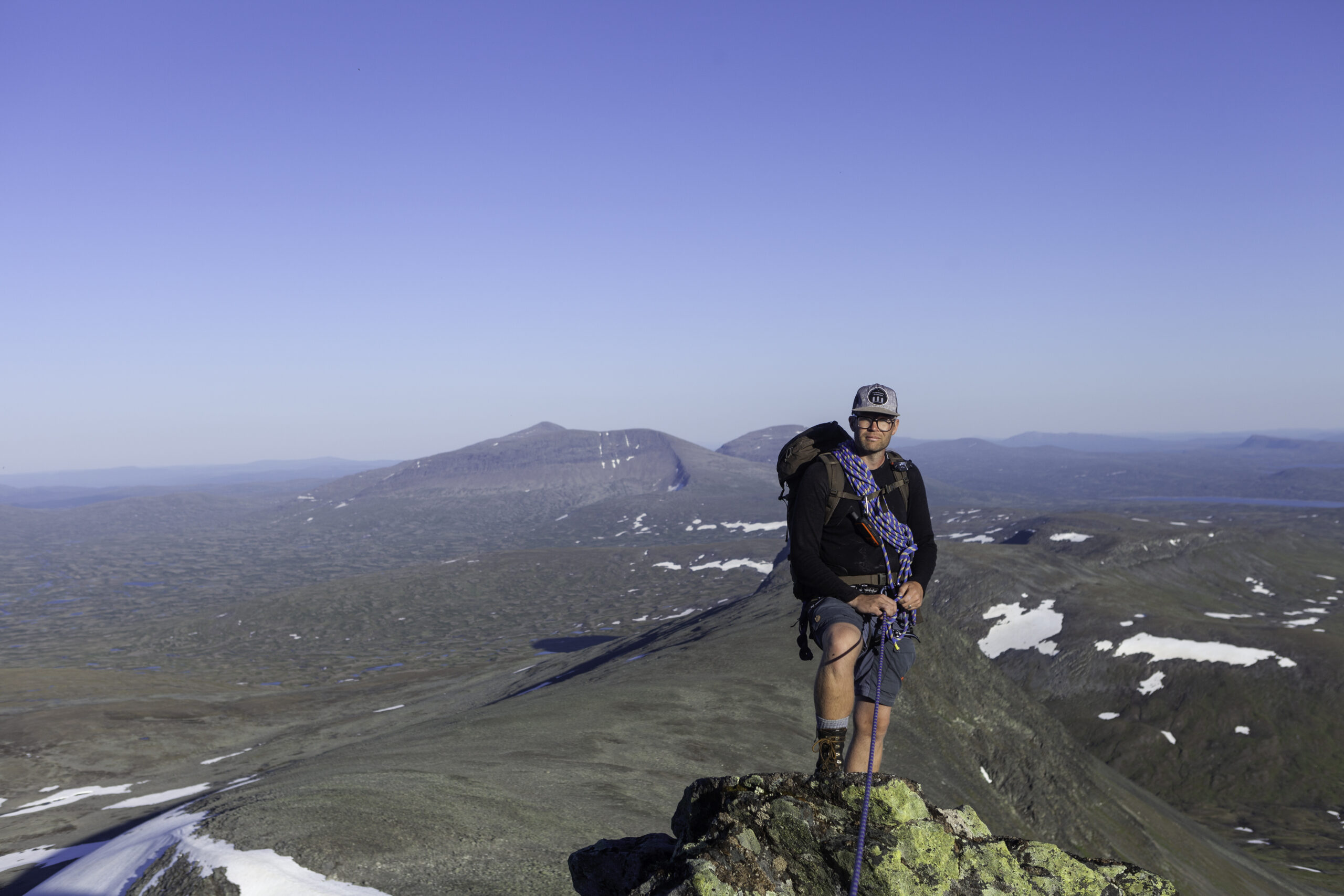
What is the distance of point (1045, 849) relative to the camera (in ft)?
23.1

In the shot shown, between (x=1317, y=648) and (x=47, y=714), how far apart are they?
134 metres

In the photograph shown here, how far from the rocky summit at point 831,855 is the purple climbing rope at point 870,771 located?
109 mm

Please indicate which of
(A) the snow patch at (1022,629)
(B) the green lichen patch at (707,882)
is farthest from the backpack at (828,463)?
(A) the snow patch at (1022,629)

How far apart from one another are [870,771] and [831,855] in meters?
0.74

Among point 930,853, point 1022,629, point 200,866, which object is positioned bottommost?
point 1022,629

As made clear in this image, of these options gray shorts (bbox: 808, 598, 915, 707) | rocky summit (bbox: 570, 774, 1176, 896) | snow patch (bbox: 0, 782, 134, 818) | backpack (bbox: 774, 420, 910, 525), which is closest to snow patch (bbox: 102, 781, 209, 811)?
snow patch (bbox: 0, 782, 134, 818)

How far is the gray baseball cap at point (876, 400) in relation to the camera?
338 inches

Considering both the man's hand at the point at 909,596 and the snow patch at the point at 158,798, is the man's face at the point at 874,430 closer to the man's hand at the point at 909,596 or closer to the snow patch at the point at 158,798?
the man's hand at the point at 909,596

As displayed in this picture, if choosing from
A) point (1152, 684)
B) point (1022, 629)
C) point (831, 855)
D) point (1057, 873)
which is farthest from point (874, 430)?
point (1022, 629)

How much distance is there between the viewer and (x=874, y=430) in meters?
8.59

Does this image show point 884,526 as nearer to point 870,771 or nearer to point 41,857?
point 870,771

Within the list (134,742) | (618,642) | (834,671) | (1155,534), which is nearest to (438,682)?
(618,642)

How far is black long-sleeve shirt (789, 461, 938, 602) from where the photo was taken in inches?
324

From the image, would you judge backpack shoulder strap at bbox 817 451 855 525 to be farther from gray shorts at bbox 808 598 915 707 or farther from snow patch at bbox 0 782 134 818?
snow patch at bbox 0 782 134 818
